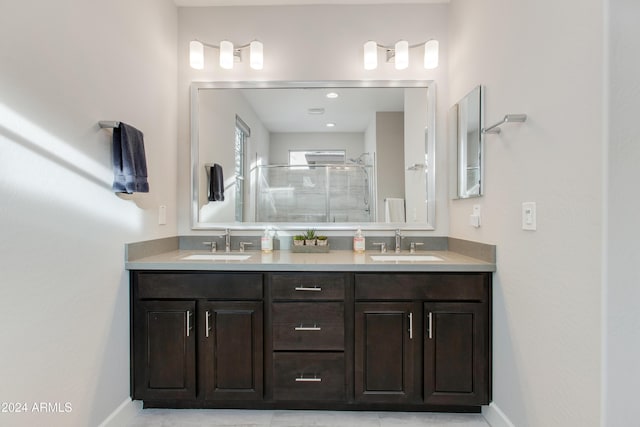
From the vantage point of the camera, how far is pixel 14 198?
1.16 metres

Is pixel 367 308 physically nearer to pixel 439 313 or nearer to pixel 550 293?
pixel 439 313

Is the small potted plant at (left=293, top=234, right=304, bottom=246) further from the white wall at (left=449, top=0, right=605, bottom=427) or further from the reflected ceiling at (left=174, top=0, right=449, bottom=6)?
the reflected ceiling at (left=174, top=0, right=449, bottom=6)

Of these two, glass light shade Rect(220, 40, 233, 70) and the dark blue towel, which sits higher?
glass light shade Rect(220, 40, 233, 70)

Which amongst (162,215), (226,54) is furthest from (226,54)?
(162,215)

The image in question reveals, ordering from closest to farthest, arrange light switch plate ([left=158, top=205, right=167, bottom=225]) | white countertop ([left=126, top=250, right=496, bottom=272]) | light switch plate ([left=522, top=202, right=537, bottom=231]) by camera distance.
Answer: light switch plate ([left=522, top=202, right=537, bottom=231]), white countertop ([left=126, top=250, right=496, bottom=272]), light switch plate ([left=158, top=205, right=167, bottom=225])

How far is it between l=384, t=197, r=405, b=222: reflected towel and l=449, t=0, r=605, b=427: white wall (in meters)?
0.61

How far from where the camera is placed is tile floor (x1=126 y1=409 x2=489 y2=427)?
1.79m

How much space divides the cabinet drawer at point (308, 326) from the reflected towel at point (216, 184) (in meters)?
1.04

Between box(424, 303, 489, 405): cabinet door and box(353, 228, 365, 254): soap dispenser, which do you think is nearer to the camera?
box(424, 303, 489, 405): cabinet door

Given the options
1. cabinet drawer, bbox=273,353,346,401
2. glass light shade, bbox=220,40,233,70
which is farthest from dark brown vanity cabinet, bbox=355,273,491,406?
glass light shade, bbox=220,40,233,70

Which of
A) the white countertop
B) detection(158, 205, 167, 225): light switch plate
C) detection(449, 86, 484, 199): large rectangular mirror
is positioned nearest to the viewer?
the white countertop

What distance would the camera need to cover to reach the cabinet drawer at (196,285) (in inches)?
71.7

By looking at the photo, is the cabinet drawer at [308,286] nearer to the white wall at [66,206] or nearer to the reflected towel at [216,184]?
the white wall at [66,206]

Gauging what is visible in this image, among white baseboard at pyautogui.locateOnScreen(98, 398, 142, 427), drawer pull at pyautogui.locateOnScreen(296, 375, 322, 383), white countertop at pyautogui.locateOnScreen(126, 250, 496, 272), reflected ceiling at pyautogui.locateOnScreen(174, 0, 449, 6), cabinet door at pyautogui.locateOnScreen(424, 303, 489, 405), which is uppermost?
reflected ceiling at pyautogui.locateOnScreen(174, 0, 449, 6)
